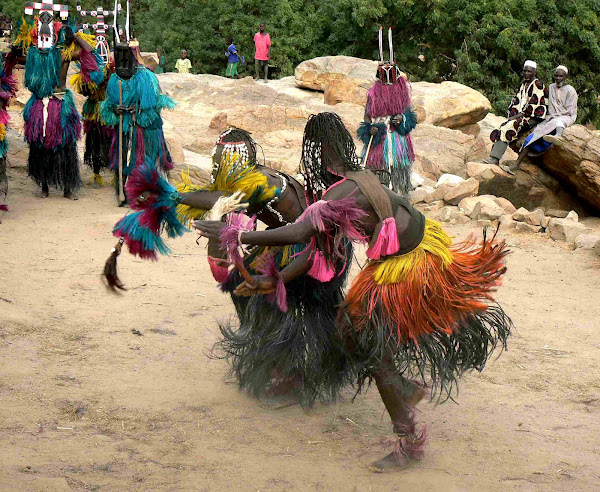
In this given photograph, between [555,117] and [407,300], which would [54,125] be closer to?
[407,300]

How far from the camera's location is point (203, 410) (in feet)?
13.0

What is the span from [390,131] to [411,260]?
5.35 m

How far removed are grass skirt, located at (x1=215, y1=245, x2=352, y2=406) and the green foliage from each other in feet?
54.7

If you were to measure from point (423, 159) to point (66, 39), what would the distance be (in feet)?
17.3

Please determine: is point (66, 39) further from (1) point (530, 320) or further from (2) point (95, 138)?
(1) point (530, 320)

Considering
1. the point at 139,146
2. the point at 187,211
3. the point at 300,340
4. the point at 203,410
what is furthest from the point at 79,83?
the point at 300,340

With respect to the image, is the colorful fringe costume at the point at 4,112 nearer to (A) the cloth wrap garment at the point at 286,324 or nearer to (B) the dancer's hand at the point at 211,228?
(A) the cloth wrap garment at the point at 286,324

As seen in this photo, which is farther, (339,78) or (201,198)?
(339,78)

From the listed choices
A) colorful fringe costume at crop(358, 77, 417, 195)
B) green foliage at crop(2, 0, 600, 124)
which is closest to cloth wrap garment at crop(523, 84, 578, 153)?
colorful fringe costume at crop(358, 77, 417, 195)

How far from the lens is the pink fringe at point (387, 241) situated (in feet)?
10.8

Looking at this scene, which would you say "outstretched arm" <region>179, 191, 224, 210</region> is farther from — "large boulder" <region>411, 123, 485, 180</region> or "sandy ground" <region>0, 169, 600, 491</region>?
"large boulder" <region>411, 123, 485, 180</region>

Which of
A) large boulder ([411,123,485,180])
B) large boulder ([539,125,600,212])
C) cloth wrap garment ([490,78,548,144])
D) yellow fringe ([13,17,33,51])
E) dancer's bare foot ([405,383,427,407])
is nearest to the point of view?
dancer's bare foot ([405,383,427,407])

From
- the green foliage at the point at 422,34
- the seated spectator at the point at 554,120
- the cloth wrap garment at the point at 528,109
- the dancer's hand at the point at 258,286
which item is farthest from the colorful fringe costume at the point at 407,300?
→ the green foliage at the point at 422,34

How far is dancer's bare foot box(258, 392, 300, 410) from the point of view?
407 centimetres
